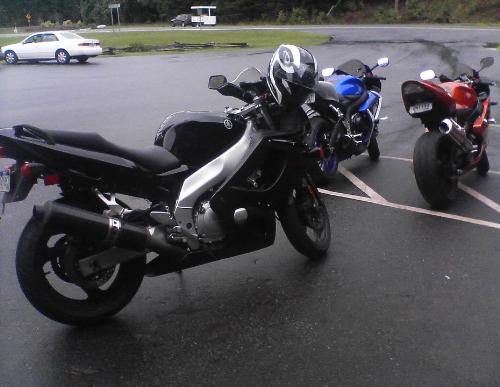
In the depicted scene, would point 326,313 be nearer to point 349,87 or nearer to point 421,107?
point 421,107

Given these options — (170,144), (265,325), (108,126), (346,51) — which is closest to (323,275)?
(265,325)

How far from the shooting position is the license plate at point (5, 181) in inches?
136

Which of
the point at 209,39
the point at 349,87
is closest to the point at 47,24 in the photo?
the point at 209,39

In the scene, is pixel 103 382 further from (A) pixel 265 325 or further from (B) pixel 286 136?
(B) pixel 286 136

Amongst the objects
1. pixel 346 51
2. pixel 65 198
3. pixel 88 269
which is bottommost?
pixel 346 51

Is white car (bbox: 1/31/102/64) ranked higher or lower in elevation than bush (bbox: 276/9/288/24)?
higher

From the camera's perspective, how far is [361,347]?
355cm

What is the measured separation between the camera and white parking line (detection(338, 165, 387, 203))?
20.8 feet

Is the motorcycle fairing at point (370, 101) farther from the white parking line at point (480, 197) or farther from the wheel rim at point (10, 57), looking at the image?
the wheel rim at point (10, 57)

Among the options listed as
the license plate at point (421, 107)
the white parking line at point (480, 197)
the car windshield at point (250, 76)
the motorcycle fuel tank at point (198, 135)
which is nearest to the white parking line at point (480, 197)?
the white parking line at point (480, 197)

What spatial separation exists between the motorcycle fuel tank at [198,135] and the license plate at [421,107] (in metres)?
2.42

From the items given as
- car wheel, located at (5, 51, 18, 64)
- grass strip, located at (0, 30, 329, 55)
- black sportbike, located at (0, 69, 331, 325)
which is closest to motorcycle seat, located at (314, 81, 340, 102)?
black sportbike, located at (0, 69, 331, 325)

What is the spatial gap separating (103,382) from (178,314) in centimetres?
82

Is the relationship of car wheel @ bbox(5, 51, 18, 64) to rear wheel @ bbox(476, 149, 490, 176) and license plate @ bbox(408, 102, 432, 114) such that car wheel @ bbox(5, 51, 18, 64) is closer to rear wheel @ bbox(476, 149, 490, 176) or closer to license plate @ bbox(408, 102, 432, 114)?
rear wheel @ bbox(476, 149, 490, 176)
